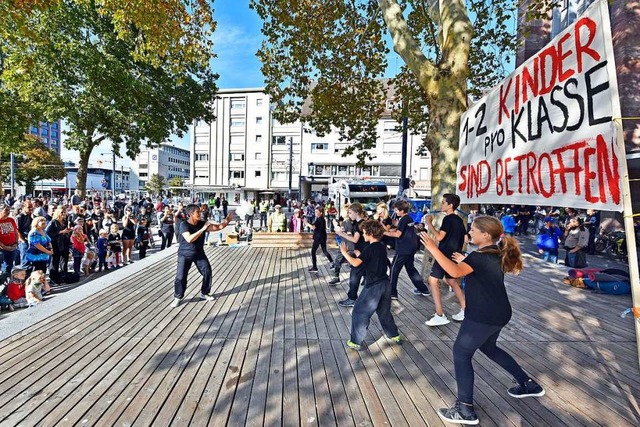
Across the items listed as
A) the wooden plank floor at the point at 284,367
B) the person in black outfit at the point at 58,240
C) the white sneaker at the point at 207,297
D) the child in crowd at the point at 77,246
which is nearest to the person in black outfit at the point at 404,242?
the wooden plank floor at the point at 284,367

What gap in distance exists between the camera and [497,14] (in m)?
10.6

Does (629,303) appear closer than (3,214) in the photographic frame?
Yes

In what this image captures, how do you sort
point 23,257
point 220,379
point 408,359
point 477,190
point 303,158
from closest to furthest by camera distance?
point 220,379, point 408,359, point 477,190, point 23,257, point 303,158

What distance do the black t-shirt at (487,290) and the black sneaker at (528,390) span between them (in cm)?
90

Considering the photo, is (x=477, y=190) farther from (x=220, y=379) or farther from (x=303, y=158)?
(x=303, y=158)

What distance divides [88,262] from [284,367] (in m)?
7.78

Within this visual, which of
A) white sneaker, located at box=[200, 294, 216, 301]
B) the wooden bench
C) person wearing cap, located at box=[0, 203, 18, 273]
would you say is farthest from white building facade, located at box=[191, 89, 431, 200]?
white sneaker, located at box=[200, 294, 216, 301]

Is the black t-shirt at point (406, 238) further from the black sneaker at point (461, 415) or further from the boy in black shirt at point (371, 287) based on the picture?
the black sneaker at point (461, 415)

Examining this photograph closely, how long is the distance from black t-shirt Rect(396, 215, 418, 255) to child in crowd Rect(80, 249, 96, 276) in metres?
8.17

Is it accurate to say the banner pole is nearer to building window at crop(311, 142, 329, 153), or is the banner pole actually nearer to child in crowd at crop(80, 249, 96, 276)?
child in crowd at crop(80, 249, 96, 276)

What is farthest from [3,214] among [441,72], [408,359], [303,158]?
[303,158]

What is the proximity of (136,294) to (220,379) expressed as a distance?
3.77 m

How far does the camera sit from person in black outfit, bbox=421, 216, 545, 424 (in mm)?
2609

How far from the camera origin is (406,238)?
5.86 m
